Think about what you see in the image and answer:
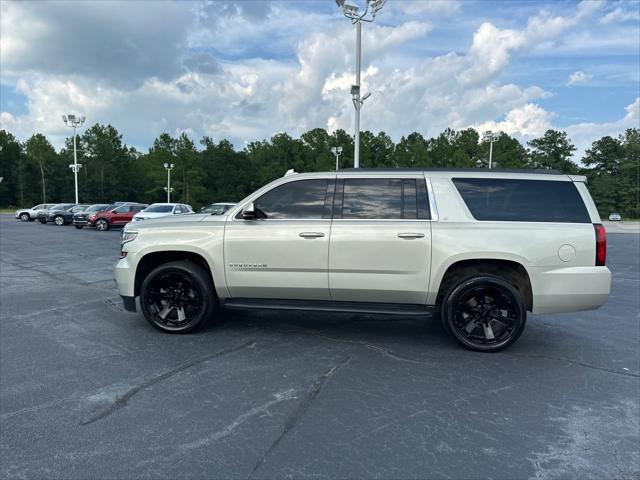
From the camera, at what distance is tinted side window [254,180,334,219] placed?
192 inches

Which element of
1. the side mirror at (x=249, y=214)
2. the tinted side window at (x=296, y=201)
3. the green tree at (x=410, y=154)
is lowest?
the side mirror at (x=249, y=214)

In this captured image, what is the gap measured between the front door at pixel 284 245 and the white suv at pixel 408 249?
0.04 feet

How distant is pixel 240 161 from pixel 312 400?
284ft

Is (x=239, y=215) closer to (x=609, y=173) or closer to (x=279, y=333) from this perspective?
(x=279, y=333)

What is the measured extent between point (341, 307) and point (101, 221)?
80.3ft

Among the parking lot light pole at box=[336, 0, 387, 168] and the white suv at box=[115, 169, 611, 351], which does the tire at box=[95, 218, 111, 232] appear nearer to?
the parking lot light pole at box=[336, 0, 387, 168]

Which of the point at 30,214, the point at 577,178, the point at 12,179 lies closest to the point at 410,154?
the point at 30,214

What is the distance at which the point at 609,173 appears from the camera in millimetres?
91938

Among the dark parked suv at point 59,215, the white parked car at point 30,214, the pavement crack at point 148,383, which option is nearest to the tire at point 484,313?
the pavement crack at point 148,383

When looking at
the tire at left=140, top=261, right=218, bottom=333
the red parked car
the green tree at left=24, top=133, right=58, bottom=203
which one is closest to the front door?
the tire at left=140, top=261, right=218, bottom=333

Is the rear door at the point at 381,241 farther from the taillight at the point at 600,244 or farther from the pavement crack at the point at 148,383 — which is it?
the taillight at the point at 600,244

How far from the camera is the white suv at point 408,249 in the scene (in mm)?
4473

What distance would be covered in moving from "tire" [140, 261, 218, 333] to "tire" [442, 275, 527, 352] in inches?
108

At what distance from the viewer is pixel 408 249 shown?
456 cm
